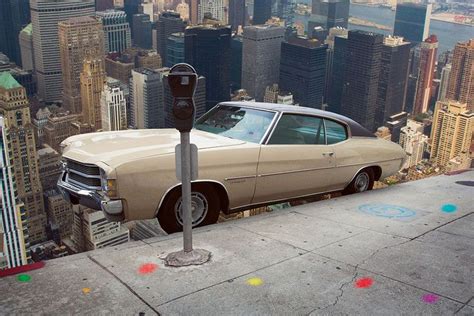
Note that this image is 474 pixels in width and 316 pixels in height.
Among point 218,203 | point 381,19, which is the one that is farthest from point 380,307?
point 381,19

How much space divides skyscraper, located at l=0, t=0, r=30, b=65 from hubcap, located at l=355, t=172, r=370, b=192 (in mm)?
163678

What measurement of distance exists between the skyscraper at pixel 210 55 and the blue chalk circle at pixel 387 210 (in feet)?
390

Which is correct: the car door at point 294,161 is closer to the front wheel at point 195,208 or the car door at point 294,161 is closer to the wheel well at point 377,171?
the front wheel at point 195,208

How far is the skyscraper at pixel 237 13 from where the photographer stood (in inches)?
7279

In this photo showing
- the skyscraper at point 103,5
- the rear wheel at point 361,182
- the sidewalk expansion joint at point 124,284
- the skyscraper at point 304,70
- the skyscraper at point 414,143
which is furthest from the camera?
the skyscraper at point 103,5

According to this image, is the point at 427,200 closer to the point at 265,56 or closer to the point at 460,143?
the point at 460,143

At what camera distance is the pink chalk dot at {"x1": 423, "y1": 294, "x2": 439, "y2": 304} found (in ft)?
12.4

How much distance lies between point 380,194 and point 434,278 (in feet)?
9.74

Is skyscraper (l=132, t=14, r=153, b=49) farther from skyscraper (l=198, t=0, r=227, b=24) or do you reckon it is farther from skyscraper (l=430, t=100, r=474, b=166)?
skyscraper (l=430, t=100, r=474, b=166)

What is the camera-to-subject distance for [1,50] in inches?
6088

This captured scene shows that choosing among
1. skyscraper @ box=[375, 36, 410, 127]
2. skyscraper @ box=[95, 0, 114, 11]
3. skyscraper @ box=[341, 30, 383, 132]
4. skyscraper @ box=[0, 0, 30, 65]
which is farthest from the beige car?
skyscraper @ box=[95, 0, 114, 11]

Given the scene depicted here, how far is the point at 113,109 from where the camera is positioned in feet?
347

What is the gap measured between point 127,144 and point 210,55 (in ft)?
403

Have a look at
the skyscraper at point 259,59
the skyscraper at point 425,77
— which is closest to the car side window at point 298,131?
the skyscraper at point 425,77
